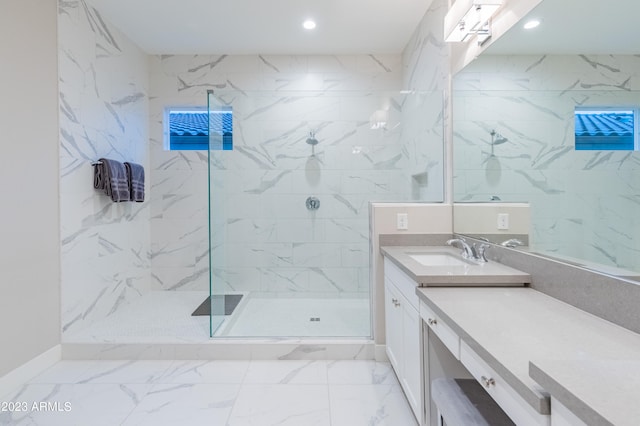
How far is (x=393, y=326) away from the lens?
6.28ft

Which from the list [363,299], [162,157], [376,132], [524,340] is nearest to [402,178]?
[376,132]

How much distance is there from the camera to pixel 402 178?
9.89 ft

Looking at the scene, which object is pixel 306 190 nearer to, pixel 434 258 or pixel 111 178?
pixel 434 258

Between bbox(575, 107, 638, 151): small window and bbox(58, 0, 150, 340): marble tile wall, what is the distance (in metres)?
3.21

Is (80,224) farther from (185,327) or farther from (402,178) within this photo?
(402,178)

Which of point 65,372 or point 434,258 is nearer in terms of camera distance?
point 434,258

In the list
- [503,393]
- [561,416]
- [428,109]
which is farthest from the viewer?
[428,109]

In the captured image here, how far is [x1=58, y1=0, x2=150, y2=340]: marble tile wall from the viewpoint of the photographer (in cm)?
241

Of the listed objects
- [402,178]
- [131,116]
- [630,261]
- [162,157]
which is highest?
[131,116]

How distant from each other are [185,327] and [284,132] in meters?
2.02

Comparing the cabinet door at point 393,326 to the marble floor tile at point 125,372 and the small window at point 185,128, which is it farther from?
the small window at point 185,128

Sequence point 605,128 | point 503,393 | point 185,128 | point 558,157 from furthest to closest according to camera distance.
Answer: point 185,128
point 558,157
point 605,128
point 503,393

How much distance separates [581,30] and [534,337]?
3.91 feet

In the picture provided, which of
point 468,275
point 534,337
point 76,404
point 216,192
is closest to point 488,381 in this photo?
point 534,337
